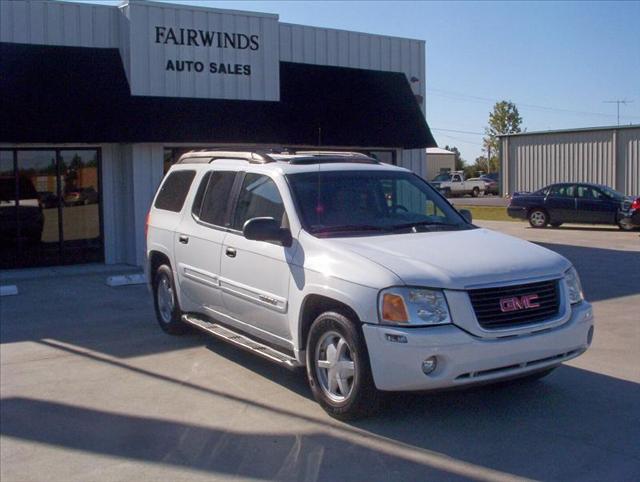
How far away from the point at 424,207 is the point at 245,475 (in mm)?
3340

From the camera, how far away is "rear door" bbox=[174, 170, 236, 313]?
8258mm

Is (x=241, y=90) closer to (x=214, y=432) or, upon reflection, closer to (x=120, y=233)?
(x=120, y=233)

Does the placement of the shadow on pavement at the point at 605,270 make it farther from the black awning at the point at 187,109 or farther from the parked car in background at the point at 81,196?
the parked car in background at the point at 81,196

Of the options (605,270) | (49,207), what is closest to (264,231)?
(605,270)

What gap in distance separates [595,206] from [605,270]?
1142 centimetres

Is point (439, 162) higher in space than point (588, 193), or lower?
higher

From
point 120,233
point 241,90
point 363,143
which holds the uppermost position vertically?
point 241,90

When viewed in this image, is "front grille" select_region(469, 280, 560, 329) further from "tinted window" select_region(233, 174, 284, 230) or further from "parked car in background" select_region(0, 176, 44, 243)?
"parked car in background" select_region(0, 176, 44, 243)

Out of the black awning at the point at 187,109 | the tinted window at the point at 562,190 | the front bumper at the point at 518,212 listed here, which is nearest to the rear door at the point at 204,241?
the black awning at the point at 187,109

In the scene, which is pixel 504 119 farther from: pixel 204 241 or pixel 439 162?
pixel 204 241

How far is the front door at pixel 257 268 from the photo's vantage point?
714 cm

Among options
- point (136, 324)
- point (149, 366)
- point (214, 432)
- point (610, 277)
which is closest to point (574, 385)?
point (214, 432)

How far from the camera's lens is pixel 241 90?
708 inches

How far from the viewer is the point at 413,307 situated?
598 cm
